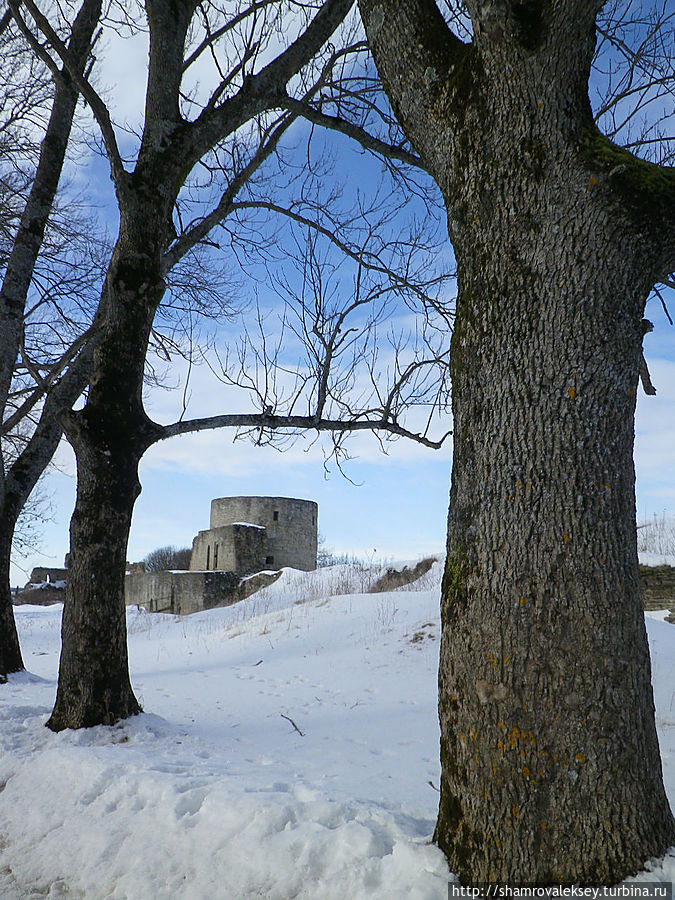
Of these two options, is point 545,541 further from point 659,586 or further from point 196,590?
point 196,590

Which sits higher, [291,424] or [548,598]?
[291,424]

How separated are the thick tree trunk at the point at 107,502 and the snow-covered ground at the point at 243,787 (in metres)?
0.26

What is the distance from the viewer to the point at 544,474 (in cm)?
204

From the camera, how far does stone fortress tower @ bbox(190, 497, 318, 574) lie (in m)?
21.5

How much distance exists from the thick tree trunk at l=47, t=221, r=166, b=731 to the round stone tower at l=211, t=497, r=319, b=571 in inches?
752

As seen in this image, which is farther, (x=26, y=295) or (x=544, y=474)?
(x=26, y=295)

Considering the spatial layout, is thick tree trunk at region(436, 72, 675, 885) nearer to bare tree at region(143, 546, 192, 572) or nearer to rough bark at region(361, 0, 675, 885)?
rough bark at region(361, 0, 675, 885)

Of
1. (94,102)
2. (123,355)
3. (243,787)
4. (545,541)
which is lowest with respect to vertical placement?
(243,787)

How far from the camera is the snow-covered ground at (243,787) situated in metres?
2.15

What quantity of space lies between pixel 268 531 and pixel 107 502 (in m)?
19.7

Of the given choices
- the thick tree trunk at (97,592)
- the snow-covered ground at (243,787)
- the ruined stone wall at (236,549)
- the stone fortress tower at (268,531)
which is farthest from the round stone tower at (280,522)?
the thick tree trunk at (97,592)

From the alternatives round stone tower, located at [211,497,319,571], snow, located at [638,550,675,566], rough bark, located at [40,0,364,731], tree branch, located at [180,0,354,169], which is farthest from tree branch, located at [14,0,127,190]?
round stone tower, located at [211,497,319,571]

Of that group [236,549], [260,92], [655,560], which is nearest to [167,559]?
[236,549]

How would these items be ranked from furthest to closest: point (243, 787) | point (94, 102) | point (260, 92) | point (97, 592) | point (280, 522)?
point (280, 522)
point (260, 92)
point (94, 102)
point (97, 592)
point (243, 787)
